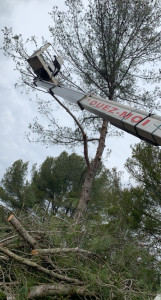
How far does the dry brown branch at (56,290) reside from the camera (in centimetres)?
277

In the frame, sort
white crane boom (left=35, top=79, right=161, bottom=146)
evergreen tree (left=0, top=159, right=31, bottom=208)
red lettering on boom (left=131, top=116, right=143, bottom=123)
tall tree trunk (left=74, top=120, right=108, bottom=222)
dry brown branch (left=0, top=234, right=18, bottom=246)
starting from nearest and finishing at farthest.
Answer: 1. dry brown branch (left=0, top=234, right=18, bottom=246)
2. white crane boom (left=35, top=79, right=161, bottom=146)
3. red lettering on boom (left=131, top=116, right=143, bottom=123)
4. tall tree trunk (left=74, top=120, right=108, bottom=222)
5. evergreen tree (left=0, top=159, right=31, bottom=208)

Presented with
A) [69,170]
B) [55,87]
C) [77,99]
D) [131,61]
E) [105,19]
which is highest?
[105,19]

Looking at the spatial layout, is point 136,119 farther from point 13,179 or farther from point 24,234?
point 13,179

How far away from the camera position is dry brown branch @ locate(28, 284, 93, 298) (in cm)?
277

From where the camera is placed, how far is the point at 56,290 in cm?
282

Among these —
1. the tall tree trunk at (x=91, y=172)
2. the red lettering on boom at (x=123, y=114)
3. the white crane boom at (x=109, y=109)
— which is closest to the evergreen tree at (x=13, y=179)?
the tall tree trunk at (x=91, y=172)

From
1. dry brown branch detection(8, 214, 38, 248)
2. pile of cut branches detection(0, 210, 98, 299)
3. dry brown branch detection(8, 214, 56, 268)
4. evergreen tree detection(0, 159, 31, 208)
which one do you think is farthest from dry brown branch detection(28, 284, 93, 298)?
evergreen tree detection(0, 159, 31, 208)

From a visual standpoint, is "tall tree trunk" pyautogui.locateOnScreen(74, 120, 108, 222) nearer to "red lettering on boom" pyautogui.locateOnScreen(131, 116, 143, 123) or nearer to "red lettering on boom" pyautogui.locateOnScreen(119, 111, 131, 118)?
"red lettering on boom" pyautogui.locateOnScreen(119, 111, 131, 118)

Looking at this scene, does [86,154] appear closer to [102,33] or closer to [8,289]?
[102,33]

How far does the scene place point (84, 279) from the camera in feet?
10.1

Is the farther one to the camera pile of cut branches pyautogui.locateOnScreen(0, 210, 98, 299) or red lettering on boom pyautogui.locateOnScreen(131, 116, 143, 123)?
red lettering on boom pyautogui.locateOnScreen(131, 116, 143, 123)

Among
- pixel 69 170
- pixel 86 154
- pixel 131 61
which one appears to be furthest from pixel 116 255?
pixel 69 170

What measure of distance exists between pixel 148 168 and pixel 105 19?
454 centimetres

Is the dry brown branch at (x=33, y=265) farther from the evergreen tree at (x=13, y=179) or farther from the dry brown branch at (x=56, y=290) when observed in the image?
the evergreen tree at (x=13, y=179)
